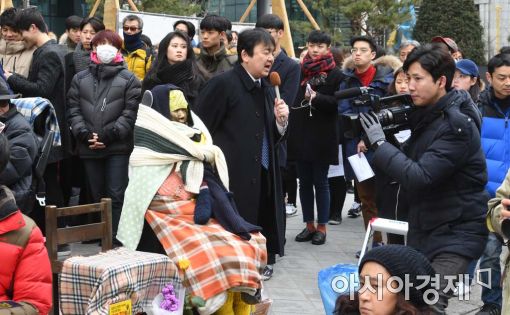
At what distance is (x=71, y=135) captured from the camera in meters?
8.50

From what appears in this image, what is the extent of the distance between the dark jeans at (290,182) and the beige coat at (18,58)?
3.18m

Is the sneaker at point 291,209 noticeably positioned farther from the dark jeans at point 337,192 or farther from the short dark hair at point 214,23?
the short dark hair at point 214,23

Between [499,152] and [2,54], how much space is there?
4.67 metres

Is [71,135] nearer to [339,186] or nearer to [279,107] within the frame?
[279,107]

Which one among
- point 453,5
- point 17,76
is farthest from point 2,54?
point 453,5

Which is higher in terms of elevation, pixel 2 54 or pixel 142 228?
pixel 2 54

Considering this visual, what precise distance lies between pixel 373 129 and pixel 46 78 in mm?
3949

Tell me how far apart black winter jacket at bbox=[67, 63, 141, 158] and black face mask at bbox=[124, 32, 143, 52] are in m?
1.26

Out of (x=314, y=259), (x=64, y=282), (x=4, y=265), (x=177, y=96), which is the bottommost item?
(x=314, y=259)

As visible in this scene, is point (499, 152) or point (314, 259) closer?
point (499, 152)

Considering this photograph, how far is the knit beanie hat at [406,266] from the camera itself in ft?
12.7

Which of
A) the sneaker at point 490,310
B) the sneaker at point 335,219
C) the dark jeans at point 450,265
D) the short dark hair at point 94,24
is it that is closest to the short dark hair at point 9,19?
the short dark hair at point 94,24

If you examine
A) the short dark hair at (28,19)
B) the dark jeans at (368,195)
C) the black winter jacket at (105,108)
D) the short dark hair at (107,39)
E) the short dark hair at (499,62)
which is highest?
the short dark hair at (28,19)

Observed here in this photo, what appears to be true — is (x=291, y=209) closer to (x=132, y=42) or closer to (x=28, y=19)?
(x=132, y=42)
